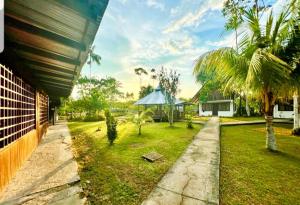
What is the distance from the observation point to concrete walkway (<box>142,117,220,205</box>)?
10.5 feet

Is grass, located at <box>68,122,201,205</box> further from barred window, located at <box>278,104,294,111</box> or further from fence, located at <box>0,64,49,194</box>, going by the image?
barred window, located at <box>278,104,294,111</box>

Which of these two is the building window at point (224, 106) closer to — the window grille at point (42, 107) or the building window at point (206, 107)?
the building window at point (206, 107)

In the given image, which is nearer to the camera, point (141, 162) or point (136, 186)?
point (136, 186)

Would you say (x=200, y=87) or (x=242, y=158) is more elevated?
(x=200, y=87)

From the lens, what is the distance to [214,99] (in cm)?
3011

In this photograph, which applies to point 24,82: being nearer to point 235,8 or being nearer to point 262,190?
point 262,190

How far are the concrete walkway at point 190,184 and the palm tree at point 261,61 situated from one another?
3.18m

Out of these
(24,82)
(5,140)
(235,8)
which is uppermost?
(235,8)

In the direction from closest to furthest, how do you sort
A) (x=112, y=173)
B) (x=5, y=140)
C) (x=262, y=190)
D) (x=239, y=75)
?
(x=262, y=190), (x=5, y=140), (x=112, y=173), (x=239, y=75)

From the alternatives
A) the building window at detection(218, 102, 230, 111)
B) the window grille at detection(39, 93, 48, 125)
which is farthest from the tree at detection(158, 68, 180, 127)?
the building window at detection(218, 102, 230, 111)

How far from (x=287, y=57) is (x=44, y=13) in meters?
7.84

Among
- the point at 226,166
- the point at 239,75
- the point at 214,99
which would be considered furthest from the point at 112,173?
the point at 214,99

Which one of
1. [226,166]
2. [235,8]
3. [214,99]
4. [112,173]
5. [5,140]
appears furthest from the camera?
[214,99]

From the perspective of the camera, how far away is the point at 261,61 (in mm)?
5395
